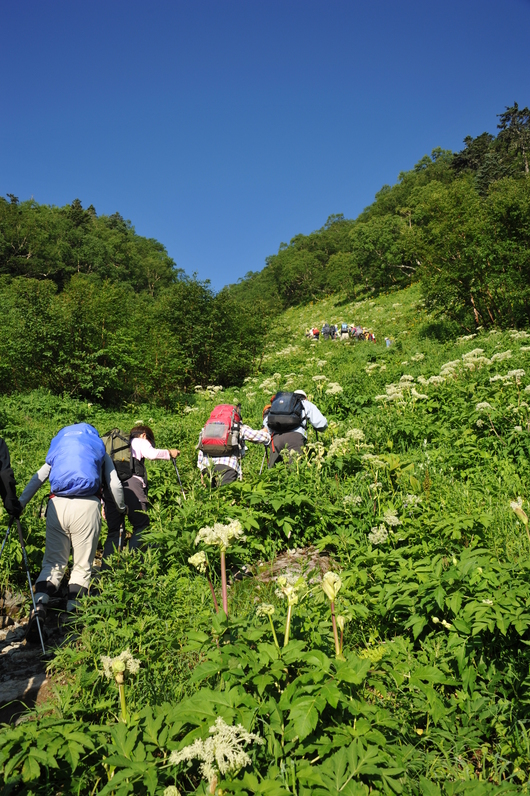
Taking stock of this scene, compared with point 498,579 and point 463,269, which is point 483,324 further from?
point 498,579

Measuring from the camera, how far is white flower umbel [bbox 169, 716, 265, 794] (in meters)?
1.49

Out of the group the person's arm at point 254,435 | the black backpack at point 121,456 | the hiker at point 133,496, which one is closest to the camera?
the hiker at point 133,496

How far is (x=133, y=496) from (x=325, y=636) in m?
3.44

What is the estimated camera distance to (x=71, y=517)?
14.3ft

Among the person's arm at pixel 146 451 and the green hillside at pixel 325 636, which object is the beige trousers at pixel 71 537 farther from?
the person's arm at pixel 146 451

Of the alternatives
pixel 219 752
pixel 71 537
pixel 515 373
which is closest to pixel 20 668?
pixel 71 537

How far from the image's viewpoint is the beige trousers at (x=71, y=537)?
4.37 m

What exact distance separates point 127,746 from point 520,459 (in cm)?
562

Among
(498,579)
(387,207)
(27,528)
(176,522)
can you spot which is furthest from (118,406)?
(387,207)

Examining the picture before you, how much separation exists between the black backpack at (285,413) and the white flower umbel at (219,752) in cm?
500

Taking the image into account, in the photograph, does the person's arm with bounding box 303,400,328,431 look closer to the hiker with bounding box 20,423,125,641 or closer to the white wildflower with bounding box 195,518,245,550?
the hiker with bounding box 20,423,125,641

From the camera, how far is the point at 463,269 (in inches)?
604

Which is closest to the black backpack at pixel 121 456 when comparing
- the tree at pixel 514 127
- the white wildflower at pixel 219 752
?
the white wildflower at pixel 219 752

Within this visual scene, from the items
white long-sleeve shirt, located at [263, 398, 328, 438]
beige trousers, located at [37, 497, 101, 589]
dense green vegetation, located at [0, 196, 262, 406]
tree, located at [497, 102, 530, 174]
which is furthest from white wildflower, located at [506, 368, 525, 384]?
tree, located at [497, 102, 530, 174]
